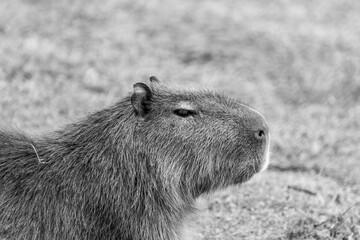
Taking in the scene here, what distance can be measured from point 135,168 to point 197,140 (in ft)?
1.43

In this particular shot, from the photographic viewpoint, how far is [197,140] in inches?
185

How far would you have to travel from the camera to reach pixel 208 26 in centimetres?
1233

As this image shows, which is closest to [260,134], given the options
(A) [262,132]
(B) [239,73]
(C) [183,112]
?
(A) [262,132]

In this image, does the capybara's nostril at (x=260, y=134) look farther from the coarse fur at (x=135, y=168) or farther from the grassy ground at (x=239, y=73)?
the grassy ground at (x=239, y=73)

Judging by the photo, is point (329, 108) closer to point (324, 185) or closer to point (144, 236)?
point (324, 185)

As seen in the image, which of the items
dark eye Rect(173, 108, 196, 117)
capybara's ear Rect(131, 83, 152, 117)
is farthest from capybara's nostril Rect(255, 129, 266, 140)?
capybara's ear Rect(131, 83, 152, 117)

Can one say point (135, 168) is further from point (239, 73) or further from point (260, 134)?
point (239, 73)

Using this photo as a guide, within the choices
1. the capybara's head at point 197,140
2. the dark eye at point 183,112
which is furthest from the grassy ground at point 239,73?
the dark eye at point 183,112

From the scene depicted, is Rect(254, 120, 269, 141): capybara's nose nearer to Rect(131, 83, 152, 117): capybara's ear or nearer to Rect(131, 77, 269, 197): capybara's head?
Rect(131, 77, 269, 197): capybara's head

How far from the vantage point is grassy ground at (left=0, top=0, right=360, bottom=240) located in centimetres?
639

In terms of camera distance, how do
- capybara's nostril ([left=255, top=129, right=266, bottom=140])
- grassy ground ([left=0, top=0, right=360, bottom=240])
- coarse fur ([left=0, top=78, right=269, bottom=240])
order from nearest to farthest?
coarse fur ([left=0, top=78, right=269, bottom=240]) < capybara's nostril ([left=255, top=129, right=266, bottom=140]) < grassy ground ([left=0, top=0, right=360, bottom=240])

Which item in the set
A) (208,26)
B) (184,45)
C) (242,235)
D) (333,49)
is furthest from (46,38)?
(242,235)

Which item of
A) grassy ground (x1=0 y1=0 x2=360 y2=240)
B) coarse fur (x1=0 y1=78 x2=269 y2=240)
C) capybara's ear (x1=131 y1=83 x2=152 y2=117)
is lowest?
coarse fur (x1=0 y1=78 x2=269 y2=240)

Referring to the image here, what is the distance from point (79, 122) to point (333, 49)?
8.14 metres
